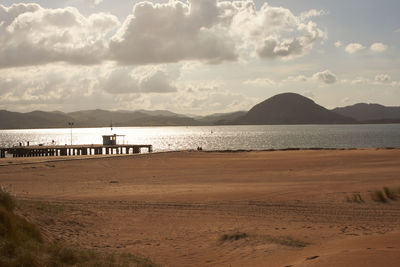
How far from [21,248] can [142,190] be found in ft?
44.7

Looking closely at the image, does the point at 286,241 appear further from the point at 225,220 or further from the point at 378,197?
the point at 378,197

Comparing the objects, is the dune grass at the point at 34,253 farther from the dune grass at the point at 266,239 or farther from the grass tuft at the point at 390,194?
the grass tuft at the point at 390,194

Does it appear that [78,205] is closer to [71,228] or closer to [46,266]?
[71,228]

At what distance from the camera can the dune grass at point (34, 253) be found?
7445 mm

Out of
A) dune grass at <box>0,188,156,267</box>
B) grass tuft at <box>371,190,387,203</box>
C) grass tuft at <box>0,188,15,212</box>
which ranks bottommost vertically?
grass tuft at <box>371,190,387,203</box>

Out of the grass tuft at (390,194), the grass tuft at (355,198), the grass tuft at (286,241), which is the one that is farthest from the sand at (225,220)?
the grass tuft at (390,194)

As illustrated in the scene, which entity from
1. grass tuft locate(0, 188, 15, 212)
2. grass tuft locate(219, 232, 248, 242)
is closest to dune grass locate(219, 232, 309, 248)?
grass tuft locate(219, 232, 248, 242)

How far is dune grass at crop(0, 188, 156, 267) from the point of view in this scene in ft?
24.4

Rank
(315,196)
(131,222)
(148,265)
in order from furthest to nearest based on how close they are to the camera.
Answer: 1. (315,196)
2. (131,222)
3. (148,265)

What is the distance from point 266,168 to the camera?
3409cm

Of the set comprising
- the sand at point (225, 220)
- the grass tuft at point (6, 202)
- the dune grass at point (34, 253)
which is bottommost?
the sand at point (225, 220)

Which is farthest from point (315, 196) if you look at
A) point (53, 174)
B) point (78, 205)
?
point (53, 174)

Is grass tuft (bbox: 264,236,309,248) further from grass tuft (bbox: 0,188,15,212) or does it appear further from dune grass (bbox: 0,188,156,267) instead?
grass tuft (bbox: 0,188,15,212)

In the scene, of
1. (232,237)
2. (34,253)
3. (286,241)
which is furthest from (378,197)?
(34,253)
